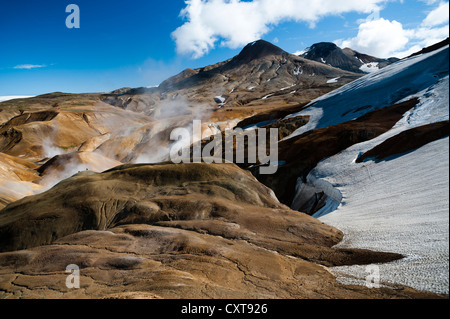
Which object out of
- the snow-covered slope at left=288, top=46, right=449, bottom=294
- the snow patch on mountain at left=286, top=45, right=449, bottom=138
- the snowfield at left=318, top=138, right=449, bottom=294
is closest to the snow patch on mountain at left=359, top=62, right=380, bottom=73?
the snow patch on mountain at left=286, top=45, right=449, bottom=138

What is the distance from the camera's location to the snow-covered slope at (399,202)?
24.3 ft

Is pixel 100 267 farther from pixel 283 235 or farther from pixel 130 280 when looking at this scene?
pixel 283 235

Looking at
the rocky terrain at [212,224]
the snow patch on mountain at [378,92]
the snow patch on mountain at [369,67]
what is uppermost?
the snow patch on mountain at [369,67]

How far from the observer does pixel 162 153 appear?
59469 mm

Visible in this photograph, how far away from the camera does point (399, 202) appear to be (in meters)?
12.9

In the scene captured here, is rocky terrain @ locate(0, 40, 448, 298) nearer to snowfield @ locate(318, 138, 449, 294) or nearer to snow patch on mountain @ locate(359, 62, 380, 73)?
snowfield @ locate(318, 138, 449, 294)

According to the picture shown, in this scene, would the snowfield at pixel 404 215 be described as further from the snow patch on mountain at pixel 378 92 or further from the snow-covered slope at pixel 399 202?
the snow patch on mountain at pixel 378 92

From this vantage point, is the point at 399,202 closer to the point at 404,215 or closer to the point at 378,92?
the point at 404,215

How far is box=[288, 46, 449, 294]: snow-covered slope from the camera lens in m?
7.40

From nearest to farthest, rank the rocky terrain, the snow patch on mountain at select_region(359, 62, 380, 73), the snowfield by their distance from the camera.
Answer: the snowfield < the rocky terrain < the snow patch on mountain at select_region(359, 62, 380, 73)

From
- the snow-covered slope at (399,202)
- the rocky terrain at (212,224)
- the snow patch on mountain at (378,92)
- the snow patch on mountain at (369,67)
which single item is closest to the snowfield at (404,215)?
the snow-covered slope at (399,202)

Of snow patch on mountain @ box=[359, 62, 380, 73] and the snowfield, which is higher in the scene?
snow patch on mountain @ box=[359, 62, 380, 73]
